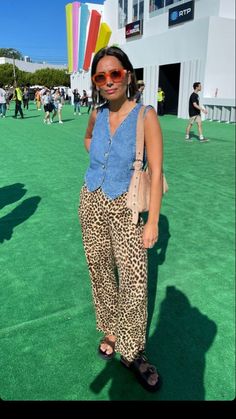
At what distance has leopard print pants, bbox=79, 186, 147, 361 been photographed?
5.45ft

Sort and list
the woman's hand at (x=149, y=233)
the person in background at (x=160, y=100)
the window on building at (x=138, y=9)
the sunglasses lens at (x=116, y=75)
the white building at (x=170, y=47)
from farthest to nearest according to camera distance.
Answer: the window on building at (x=138, y=9) → the person in background at (x=160, y=100) → the white building at (x=170, y=47) → the woman's hand at (x=149, y=233) → the sunglasses lens at (x=116, y=75)

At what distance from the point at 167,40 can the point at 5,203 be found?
15628 millimetres

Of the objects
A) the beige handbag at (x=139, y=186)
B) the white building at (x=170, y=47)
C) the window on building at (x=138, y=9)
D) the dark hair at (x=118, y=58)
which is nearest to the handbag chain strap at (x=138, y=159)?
the beige handbag at (x=139, y=186)

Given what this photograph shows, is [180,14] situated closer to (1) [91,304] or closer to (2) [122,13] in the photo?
(2) [122,13]

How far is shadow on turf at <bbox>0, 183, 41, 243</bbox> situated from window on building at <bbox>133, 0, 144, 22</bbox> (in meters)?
18.4

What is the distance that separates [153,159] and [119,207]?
29cm

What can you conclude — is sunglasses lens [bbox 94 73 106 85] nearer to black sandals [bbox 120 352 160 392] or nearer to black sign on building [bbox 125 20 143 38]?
black sandals [bbox 120 352 160 392]

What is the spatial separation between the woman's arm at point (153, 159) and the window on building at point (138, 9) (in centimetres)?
2115

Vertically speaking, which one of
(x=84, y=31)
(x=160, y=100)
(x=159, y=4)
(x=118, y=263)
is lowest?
(x=118, y=263)

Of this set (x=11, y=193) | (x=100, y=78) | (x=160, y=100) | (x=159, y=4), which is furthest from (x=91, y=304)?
(x=159, y=4)

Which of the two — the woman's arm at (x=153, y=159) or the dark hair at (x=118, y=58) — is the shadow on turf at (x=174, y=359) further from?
the dark hair at (x=118, y=58)

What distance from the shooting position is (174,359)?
197cm

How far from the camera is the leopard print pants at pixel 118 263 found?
1661 millimetres

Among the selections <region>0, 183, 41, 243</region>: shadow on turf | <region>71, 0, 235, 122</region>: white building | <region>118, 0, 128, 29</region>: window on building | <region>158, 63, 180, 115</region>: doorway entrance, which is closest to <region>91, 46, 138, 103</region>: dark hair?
<region>0, 183, 41, 243</region>: shadow on turf
